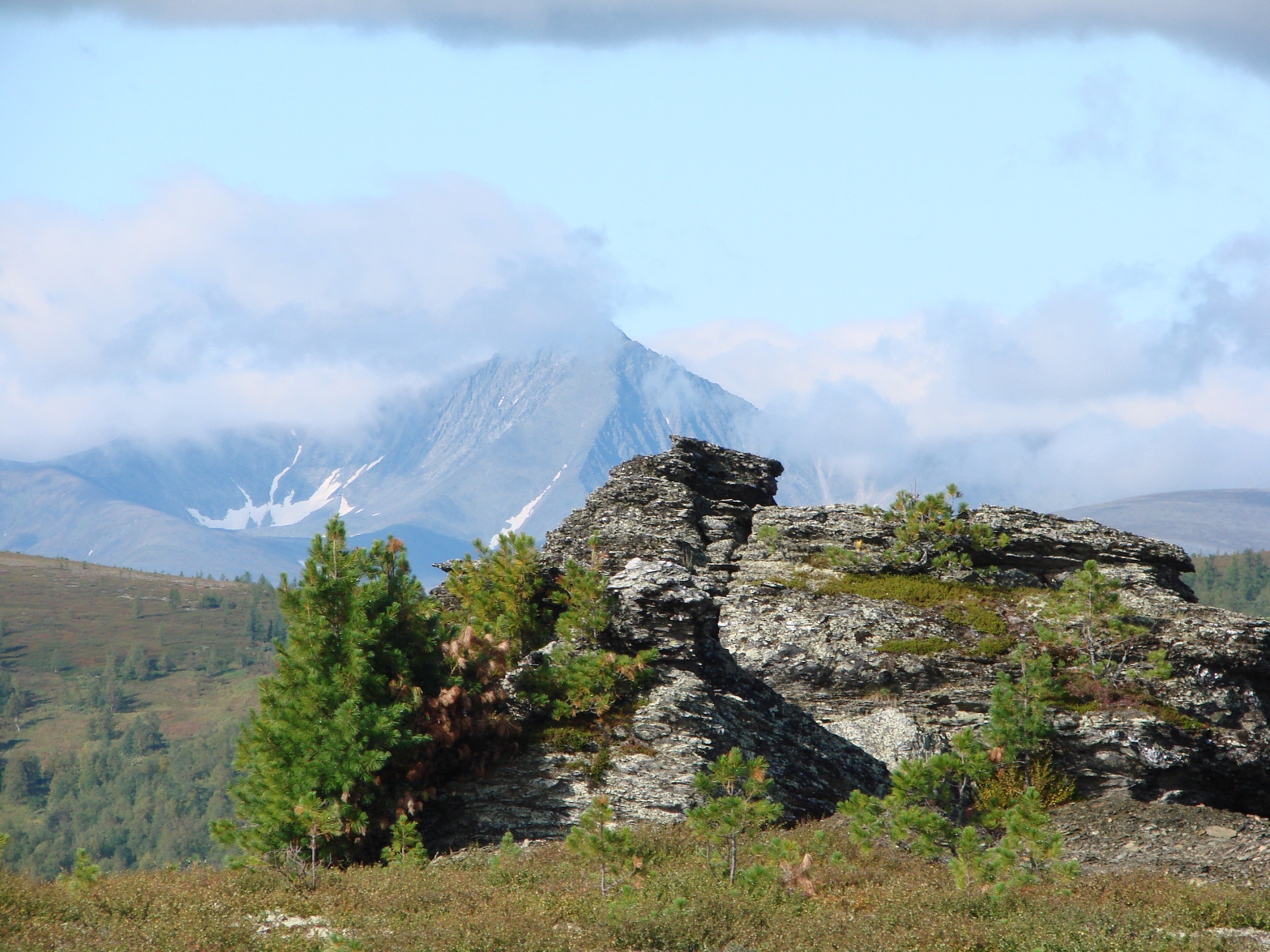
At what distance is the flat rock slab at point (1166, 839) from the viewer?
22250 mm

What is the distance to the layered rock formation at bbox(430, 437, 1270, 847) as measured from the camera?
24016 mm

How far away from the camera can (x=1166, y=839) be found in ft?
79.2

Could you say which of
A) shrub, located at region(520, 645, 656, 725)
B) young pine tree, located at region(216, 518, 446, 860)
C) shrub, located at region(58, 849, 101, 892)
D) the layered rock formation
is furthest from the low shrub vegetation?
shrub, located at region(58, 849, 101, 892)

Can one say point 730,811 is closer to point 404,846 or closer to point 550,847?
point 550,847

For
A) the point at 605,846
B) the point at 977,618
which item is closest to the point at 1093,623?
the point at 977,618

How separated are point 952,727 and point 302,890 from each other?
18830 mm

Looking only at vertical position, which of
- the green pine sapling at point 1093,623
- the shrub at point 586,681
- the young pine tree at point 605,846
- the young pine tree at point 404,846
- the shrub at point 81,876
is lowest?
the shrub at point 81,876

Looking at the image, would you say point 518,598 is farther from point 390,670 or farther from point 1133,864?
point 1133,864

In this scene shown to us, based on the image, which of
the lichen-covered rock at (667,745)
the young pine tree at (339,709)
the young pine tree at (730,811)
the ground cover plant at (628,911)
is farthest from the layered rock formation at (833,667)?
the ground cover plant at (628,911)

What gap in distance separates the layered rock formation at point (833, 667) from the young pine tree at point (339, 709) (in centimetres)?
216

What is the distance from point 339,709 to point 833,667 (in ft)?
56.8

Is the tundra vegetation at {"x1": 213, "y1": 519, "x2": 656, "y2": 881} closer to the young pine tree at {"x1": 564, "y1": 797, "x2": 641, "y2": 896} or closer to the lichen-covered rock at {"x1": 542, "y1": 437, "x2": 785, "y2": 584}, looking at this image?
→ the young pine tree at {"x1": 564, "y1": 797, "x2": 641, "y2": 896}

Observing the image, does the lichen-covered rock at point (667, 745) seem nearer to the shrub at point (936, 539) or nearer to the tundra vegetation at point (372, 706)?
the tundra vegetation at point (372, 706)

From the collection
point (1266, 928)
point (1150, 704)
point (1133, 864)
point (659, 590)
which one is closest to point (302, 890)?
point (659, 590)
